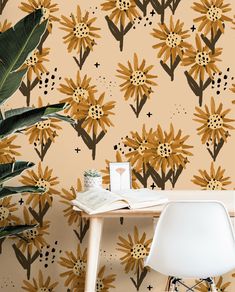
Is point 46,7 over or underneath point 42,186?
over

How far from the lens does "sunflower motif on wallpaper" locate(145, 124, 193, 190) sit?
313 cm

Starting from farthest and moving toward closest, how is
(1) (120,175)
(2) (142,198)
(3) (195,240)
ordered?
(1) (120,175)
(2) (142,198)
(3) (195,240)

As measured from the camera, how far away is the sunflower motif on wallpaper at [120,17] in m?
3.13

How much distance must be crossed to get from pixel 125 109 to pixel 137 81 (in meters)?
0.17

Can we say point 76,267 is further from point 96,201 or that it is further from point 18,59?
point 18,59

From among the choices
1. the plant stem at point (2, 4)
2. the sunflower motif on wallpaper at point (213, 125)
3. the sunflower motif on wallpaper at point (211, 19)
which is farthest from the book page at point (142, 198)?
the plant stem at point (2, 4)

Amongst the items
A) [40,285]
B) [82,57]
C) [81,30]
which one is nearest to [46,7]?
[81,30]

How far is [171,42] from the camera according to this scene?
3.13 m

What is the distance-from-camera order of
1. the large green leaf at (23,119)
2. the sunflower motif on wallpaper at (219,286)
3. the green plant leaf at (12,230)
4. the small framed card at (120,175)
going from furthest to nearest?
the sunflower motif on wallpaper at (219,286) < the small framed card at (120,175) < the green plant leaf at (12,230) < the large green leaf at (23,119)

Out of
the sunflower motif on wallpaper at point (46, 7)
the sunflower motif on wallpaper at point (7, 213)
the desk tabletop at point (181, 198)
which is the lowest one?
the sunflower motif on wallpaper at point (7, 213)

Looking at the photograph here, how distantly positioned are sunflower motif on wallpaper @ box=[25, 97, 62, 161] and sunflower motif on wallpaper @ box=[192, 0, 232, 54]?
94 cm

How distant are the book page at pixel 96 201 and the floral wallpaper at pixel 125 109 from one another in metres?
0.41

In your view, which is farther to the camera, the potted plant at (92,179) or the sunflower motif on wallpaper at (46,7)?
the sunflower motif on wallpaper at (46,7)

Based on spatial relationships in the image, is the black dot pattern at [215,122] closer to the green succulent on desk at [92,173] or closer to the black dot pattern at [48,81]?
the green succulent on desk at [92,173]
